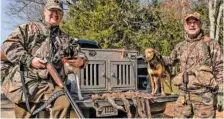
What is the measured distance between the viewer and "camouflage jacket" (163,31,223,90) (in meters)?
3.64

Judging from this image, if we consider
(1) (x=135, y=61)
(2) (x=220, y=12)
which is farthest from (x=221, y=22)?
(1) (x=135, y=61)

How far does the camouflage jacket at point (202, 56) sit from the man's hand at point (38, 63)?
1.39 metres

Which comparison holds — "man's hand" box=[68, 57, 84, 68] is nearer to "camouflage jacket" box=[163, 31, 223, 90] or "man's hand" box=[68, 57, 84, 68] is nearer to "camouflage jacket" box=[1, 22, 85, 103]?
"camouflage jacket" box=[1, 22, 85, 103]

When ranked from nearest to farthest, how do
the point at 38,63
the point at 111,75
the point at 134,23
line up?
the point at 38,63, the point at 111,75, the point at 134,23

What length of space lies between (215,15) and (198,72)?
27.6ft

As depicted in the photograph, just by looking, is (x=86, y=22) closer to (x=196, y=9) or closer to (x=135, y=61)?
(x=196, y=9)

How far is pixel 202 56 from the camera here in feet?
12.0

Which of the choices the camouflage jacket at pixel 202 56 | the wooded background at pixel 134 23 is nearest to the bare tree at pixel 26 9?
the wooded background at pixel 134 23

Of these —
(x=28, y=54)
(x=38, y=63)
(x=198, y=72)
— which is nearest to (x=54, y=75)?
(x=38, y=63)

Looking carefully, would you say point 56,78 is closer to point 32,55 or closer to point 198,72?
point 32,55

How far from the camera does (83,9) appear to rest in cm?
1201

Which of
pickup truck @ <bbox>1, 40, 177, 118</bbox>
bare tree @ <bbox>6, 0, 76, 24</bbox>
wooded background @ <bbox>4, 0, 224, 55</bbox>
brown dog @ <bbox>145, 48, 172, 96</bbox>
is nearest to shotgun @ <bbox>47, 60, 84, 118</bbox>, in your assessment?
pickup truck @ <bbox>1, 40, 177, 118</bbox>

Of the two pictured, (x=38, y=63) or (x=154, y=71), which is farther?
(x=154, y=71)

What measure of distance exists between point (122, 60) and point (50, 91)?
3017mm
